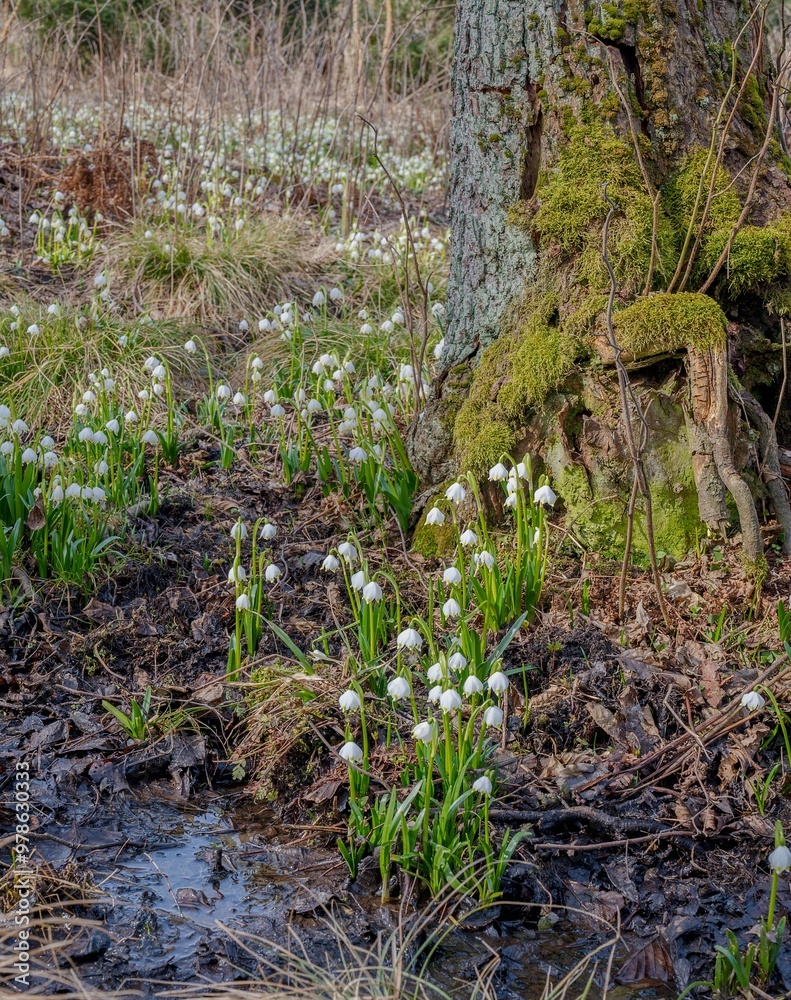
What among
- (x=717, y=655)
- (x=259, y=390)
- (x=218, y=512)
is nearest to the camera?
(x=717, y=655)

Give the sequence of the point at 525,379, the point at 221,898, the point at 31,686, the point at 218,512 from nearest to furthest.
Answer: the point at 221,898 → the point at 31,686 → the point at 525,379 → the point at 218,512

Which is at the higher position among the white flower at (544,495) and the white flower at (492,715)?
the white flower at (544,495)

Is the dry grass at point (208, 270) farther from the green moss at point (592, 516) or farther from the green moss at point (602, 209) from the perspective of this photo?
the green moss at point (592, 516)

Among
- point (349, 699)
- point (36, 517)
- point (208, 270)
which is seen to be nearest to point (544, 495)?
point (349, 699)

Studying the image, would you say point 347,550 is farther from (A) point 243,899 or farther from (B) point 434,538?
(A) point 243,899

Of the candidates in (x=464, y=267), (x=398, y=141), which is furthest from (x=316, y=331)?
(x=398, y=141)

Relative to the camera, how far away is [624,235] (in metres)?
3.38

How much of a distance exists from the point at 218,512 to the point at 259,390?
133 cm

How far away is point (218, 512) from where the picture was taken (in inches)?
166

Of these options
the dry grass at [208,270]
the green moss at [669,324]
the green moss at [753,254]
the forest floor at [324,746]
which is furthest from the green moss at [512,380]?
the dry grass at [208,270]

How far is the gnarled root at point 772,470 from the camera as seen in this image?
129 inches

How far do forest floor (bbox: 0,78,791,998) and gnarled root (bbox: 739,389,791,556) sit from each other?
0.13 metres

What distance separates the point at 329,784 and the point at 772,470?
6.24 feet

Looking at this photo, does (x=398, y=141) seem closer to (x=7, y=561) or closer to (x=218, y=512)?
(x=218, y=512)
